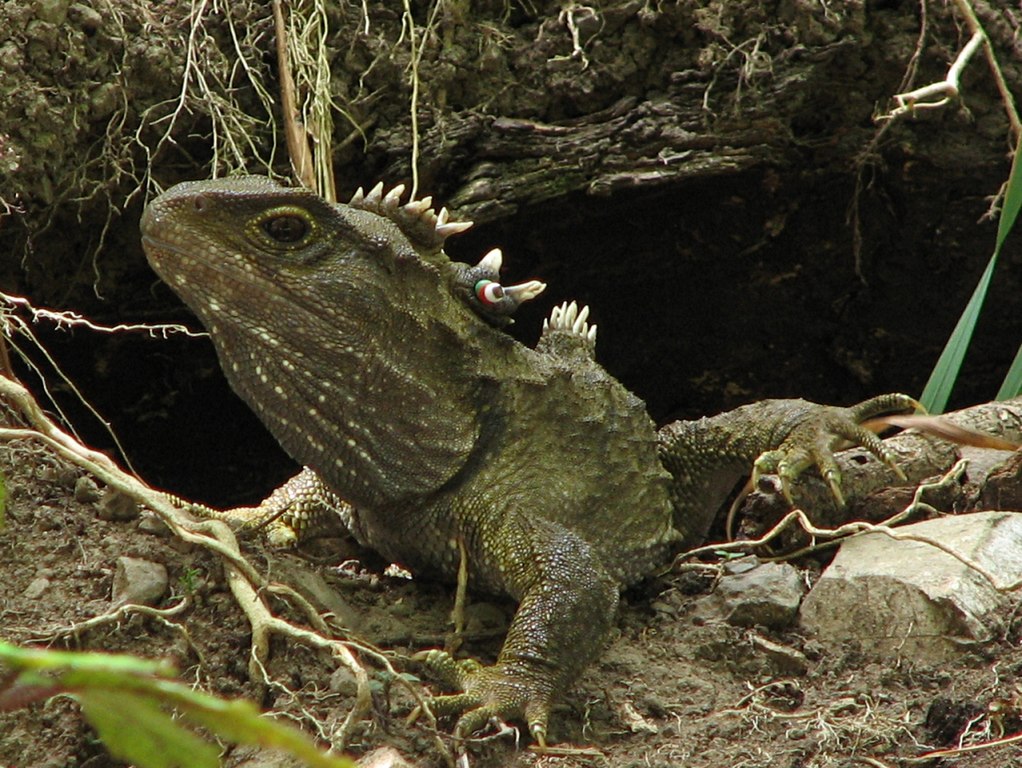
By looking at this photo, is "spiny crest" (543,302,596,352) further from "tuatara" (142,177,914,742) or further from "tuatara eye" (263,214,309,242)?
"tuatara eye" (263,214,309,242)

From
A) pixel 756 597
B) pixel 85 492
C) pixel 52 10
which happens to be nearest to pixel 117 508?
pixel 85 492

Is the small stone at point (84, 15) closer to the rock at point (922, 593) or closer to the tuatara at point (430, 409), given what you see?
the tuatara at point (430, 409)

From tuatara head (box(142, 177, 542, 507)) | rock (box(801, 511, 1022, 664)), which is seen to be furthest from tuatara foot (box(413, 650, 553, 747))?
rock (box(801, 511, 1022, 664))

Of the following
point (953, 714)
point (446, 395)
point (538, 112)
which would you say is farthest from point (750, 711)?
point (538, 112)

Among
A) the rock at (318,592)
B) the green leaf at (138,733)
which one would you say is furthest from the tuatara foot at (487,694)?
the green leaf at (138,733)

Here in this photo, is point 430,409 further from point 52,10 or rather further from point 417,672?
point 52,10

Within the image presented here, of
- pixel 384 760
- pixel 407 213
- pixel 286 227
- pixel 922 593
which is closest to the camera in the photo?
pixel 384 760

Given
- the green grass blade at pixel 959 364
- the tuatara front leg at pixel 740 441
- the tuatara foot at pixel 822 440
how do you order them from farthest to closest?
the green grass blade at pixel 959 364 → the tuatara front leg at pixel 740 441 → the tuatara foot at pixel 822 440
